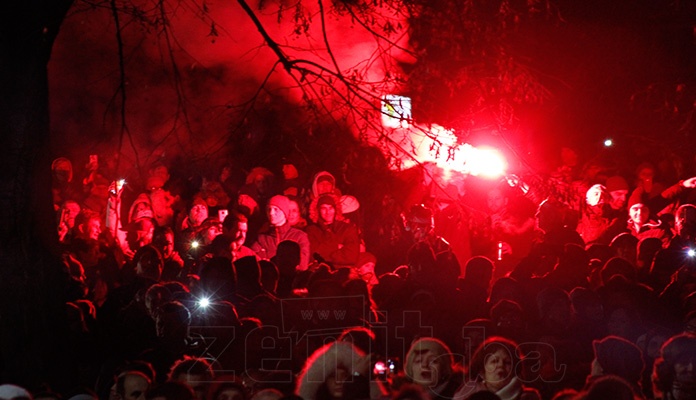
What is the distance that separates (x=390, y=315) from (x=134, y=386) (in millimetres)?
2104

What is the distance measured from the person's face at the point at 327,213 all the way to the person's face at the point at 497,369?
433 cm

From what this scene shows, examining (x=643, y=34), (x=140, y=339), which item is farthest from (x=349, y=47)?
(x=643, y=34)

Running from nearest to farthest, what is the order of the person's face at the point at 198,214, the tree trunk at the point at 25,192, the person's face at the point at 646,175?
1. the tree trunk at the point at 25,192
2. the person's face at the point at 198,214
3. the person's face at the point at 646,175

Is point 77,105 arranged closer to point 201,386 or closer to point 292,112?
point 292,112

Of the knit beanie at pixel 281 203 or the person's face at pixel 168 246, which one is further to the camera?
the knit beanie at pixel 281 203

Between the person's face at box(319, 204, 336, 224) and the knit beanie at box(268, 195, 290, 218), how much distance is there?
45 centimetres

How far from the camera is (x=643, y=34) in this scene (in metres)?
14.4

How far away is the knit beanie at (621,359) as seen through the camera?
18.7 feet

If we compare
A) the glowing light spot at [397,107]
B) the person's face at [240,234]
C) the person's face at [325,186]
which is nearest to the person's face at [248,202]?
→ the person's face at [240,234]

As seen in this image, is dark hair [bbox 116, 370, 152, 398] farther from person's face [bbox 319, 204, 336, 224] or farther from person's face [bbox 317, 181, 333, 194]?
person's face [bbox 317, 181, 333, 194]

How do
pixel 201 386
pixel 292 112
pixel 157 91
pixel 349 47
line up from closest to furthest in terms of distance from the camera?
pixel 201 386
pixel 349 47
pixel 292 112
pixel 157 91

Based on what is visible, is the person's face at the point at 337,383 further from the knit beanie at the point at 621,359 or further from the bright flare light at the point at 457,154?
the bright flare light at the point at 457,154

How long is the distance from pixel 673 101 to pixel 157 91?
7.88m

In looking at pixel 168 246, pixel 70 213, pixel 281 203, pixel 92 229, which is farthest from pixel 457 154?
pixel 70 213
